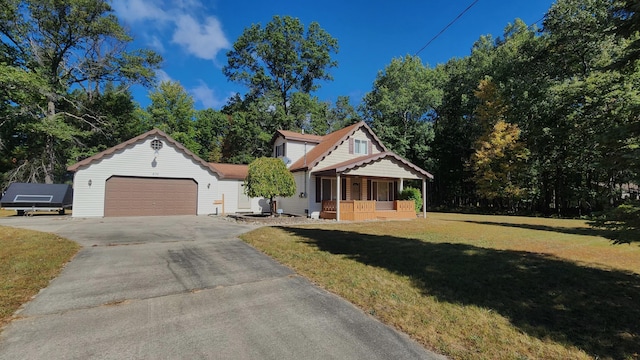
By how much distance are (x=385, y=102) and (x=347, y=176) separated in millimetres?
15817

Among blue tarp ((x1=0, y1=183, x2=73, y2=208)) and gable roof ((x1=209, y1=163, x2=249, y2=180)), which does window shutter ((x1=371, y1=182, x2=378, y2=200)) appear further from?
blue tarp ((x1=0, y1=183, x2=73, y2=208))

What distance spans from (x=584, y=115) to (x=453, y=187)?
60.9 ft

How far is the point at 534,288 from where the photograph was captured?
5117 mm

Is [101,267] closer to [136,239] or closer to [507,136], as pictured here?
[136,239]

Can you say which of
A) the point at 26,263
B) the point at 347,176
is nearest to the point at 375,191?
the point at 347,176

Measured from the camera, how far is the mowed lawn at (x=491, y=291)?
3334 millimetres

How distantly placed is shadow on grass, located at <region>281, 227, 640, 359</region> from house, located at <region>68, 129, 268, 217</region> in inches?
565

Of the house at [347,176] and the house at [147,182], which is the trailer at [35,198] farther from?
the house at [347,176]

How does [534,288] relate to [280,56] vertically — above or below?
below

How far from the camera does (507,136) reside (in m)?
26.3

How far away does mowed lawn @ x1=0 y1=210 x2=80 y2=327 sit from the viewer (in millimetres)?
4371

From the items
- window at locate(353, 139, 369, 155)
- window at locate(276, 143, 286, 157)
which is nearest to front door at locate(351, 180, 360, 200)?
window at locate(353, 139, 369, 155)

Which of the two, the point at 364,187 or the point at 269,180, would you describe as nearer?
the point at 269,180

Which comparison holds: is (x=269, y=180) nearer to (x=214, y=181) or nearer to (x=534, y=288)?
(x=214, y=181)
